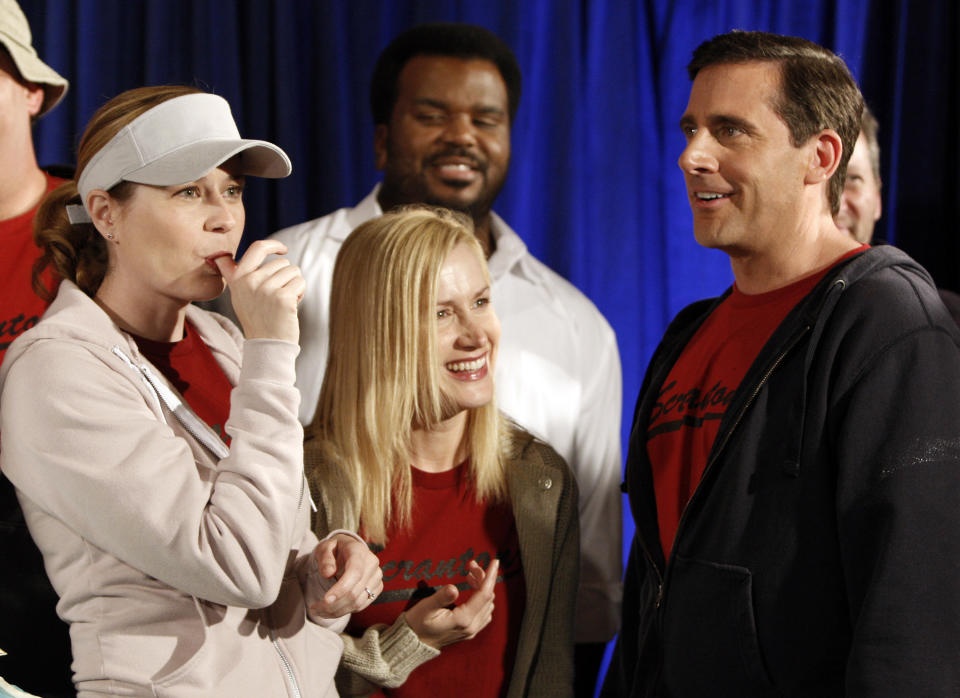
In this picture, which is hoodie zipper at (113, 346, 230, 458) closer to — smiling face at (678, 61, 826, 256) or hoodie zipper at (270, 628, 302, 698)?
hoodie zipper at (270, 628, 302, 698)

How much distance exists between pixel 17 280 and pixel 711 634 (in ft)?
4.58

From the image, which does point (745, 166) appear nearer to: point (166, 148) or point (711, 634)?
point (711, 634)

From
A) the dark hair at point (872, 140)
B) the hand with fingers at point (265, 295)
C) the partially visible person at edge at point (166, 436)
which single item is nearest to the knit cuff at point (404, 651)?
the partially visible person at edge at point (166, 436)

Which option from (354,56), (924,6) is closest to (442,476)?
(354,56)

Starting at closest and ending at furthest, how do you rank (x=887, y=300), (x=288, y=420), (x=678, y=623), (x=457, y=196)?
(x=288, y=420) < (x=887, y=300) < (x=678, y=623) < (x=457, y=196)

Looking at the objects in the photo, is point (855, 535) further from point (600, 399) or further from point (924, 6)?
point (924, 6)

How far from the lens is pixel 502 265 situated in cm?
245

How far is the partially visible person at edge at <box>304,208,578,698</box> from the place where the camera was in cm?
178

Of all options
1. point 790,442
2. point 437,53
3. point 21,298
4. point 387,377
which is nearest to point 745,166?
point 790,442

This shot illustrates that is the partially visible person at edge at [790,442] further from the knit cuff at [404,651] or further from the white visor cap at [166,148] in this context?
the white visor cap at [166,148]

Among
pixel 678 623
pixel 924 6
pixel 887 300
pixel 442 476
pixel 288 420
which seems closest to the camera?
pixel 288 420

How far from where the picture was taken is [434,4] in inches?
100

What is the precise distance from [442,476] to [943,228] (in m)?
1.61

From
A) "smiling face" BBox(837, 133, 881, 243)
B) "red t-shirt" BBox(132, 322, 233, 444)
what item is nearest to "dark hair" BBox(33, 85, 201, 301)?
"red t-shirt" BBox(132, 322, 233, 444)
